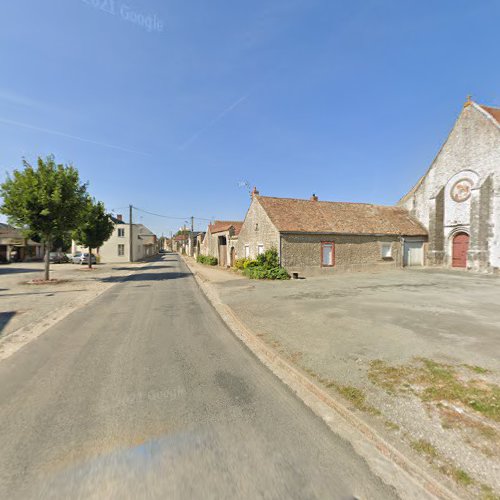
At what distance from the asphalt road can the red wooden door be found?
72.5 feet

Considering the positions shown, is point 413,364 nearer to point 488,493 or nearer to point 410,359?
point 410,359

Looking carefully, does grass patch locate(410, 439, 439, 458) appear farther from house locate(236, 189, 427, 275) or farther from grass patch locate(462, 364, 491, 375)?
house locate(236, 189, 427, 275)

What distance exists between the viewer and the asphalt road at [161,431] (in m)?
2.30

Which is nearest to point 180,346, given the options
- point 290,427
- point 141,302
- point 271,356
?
point 271,356

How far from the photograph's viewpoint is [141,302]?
32.9 feet

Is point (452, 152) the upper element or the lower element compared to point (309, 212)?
upper

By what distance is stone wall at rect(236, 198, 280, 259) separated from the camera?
18.2m

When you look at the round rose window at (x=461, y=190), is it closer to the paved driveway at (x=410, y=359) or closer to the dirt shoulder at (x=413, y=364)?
the paved driveway at (x=410, y=359)

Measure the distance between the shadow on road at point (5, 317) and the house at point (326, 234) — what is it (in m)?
13.0

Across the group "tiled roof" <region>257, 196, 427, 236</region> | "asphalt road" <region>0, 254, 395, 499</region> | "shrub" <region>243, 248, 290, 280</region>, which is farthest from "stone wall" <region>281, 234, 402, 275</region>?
"asphalt road" <region>0, 254, 395, 499</region>

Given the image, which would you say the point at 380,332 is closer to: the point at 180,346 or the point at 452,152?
the point at 180,346

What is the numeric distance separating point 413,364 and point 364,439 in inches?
87.4

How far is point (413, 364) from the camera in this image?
4500mm

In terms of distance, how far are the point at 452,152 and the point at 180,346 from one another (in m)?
24.6
